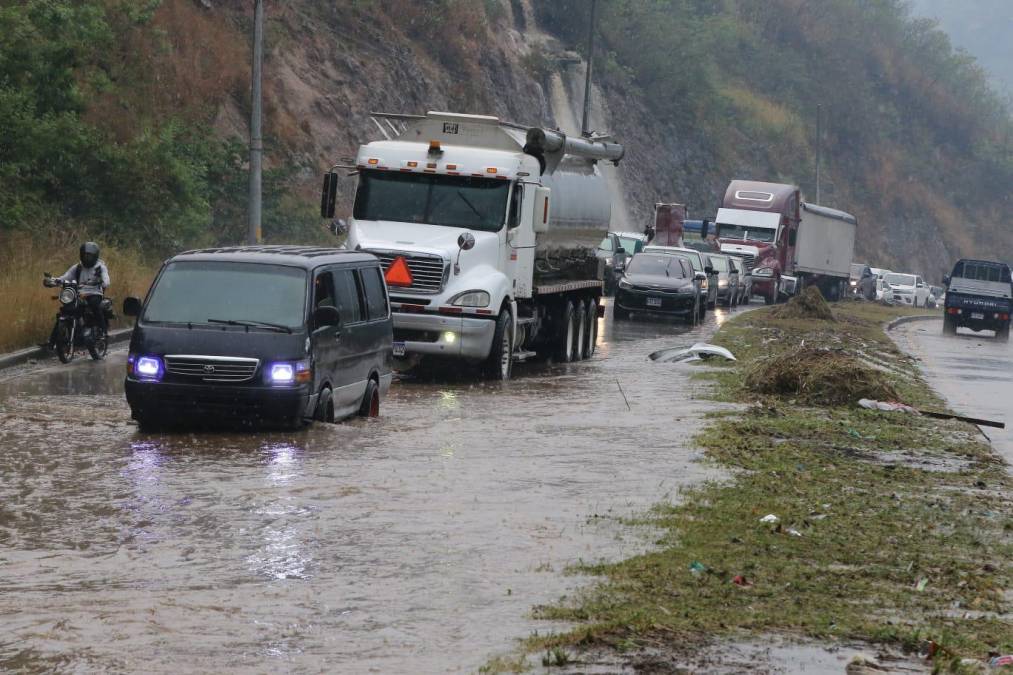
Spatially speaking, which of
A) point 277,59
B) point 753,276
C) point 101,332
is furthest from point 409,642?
point 753,276

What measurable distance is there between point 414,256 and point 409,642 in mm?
13248

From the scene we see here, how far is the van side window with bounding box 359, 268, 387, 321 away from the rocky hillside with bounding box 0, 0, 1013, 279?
13814mm

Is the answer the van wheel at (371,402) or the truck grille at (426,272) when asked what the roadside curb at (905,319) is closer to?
the truck grille at (426,272)

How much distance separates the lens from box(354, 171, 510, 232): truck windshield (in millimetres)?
21000

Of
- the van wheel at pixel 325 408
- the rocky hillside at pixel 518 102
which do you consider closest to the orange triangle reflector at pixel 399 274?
the van wheel at pixel 325 408

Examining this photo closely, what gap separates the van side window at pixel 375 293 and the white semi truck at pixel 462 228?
3.88 m

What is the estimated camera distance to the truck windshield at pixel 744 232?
55.7 metres

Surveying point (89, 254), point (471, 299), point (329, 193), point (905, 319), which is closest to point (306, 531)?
point (471, 299)

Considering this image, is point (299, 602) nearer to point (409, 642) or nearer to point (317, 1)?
point (409, 642)

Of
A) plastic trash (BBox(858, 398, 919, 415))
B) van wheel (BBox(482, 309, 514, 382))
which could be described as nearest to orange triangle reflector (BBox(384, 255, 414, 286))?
van wheel (BBox(482, 309, 514, 382))

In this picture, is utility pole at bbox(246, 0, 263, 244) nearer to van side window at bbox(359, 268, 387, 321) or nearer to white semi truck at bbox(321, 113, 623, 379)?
white semi truck at bbox(321, 113, 623, 379)

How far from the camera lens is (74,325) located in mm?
20656

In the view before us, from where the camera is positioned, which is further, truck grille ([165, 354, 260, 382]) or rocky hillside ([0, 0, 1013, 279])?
rocky hillside ([0, 0, 1013, 279])

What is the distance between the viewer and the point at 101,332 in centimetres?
2102
